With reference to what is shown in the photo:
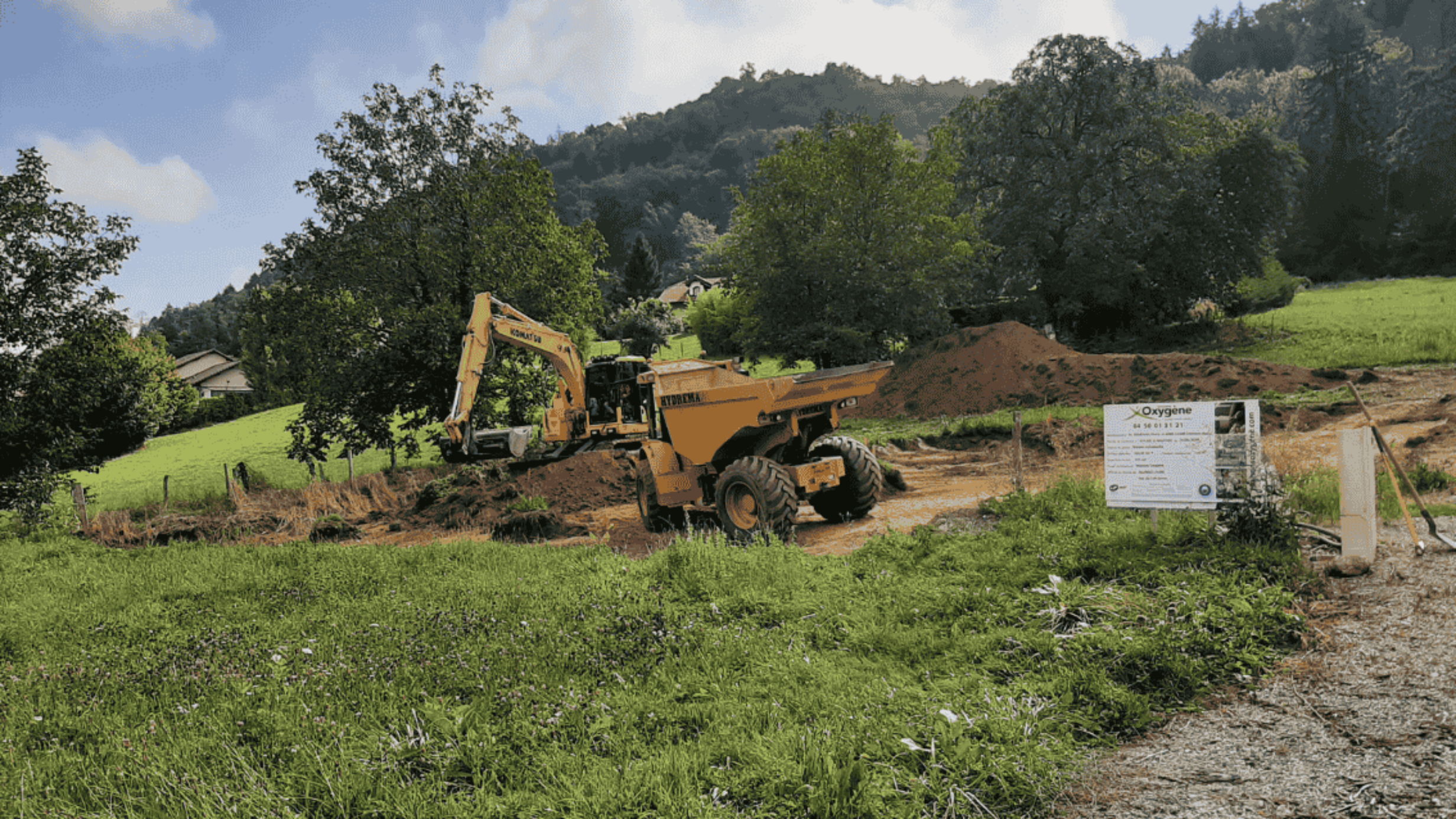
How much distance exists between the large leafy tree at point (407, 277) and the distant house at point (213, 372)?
170 ft

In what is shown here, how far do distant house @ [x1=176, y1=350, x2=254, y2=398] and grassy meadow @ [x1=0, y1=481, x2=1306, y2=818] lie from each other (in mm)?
68245

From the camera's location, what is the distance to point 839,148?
27.8 meters

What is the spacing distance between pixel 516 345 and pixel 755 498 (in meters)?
8.55

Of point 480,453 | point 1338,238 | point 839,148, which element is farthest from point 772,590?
point 1338,238

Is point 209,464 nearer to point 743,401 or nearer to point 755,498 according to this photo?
point 743,401

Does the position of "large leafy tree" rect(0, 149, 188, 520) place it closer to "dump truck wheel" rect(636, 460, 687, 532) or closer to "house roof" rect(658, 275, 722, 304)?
"dump truck wheel" rect(636, 460, 687, 532)

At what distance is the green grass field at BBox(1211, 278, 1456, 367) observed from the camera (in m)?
22.6

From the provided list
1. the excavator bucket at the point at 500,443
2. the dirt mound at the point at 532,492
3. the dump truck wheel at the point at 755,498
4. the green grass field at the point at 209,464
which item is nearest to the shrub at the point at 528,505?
the dirt mound at the point at 532,492

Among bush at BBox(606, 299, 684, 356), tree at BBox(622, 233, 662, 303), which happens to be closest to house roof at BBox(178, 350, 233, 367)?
tree at BBox(622, 233, 662, 303)

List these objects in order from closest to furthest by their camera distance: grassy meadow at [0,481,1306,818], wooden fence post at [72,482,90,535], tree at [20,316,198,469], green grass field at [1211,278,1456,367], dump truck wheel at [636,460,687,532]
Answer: grassy meadow at [0,481,1306,818], dump truck wheel at [636,460,687,532], wooden fence post at [72,482,90,535], tree at [20,316,198,469], green grass field at [1211,278,1456,367]

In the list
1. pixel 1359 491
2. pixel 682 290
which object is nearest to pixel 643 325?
pixel 682 290

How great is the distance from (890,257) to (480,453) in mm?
16206

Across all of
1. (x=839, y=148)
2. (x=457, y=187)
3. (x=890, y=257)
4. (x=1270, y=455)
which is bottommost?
(x=1270, y=455)

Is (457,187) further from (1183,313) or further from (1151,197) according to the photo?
(1183,313)
